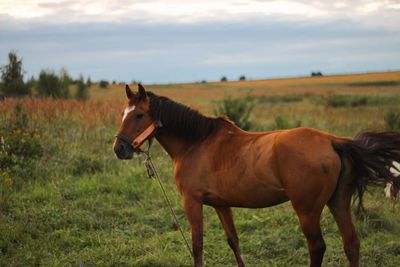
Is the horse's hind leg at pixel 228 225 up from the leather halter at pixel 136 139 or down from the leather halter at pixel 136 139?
down

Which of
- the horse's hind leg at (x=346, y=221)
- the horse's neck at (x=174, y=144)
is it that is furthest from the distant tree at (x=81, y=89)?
the horse's hind leg at (x=346, y=221)

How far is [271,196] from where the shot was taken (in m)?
4.59

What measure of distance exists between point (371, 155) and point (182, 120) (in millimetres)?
1906

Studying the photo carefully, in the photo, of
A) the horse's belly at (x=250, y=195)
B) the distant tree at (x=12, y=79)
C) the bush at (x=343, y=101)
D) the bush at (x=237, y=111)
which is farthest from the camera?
the bush at (x=343, y=101)

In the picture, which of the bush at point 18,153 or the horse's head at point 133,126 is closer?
the horse's head at point 133,126

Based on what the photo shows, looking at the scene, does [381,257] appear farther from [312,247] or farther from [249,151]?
[249,151]

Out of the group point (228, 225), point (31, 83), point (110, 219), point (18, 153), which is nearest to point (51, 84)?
point (31, 83)

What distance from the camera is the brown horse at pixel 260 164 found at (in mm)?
4328

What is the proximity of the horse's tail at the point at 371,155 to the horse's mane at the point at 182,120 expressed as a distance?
4.37 ft

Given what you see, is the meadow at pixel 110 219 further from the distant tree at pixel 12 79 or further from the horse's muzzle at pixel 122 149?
the distant tree at pixel 12 79

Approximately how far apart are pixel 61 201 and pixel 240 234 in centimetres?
298

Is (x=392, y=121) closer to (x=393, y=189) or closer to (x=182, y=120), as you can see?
(x=393, y=189)

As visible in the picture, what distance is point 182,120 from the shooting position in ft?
17.0

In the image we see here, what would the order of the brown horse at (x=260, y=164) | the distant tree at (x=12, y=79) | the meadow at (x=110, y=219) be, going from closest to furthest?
the brown horse at (x=260, y=164) < the meadow at (x=110, y=219) < the distant tree at (x=12, y=79)
